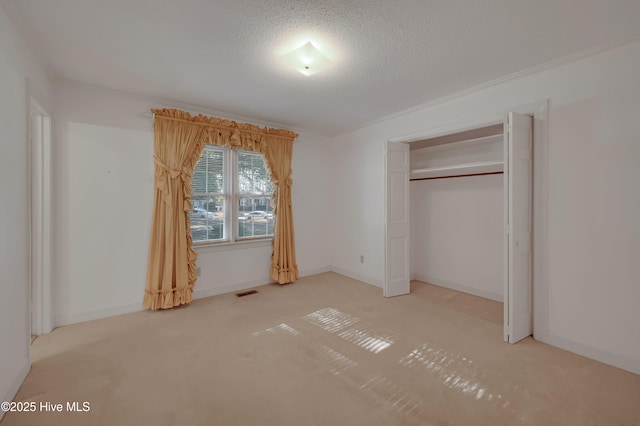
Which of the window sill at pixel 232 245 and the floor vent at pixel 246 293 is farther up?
the window sill at pixel 232 245

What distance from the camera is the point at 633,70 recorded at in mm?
2229

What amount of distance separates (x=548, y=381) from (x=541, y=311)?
802mm

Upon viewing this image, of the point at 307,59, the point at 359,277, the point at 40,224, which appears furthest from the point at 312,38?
the point at 359,277

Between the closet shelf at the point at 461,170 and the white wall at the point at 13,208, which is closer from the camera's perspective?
the white wall at the point at 13,208

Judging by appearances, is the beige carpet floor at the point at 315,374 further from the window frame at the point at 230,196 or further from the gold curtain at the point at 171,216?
the window frame at the point at 230,196

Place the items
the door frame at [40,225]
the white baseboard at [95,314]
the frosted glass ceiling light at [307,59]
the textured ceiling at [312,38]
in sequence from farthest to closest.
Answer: the white baseboard at [95,314] < the door frame at [40,225] < the frosted glass ceiling light at [307,59] < the textured ceiling at [312,38]

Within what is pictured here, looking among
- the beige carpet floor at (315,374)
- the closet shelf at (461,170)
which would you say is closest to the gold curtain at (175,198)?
the beige carpet floor at (315,374)

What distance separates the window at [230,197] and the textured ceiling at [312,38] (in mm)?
1068

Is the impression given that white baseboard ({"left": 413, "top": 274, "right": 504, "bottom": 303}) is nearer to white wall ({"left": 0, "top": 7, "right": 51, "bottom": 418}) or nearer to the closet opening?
the closet opening

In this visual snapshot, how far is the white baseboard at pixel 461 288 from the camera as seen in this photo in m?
3.79

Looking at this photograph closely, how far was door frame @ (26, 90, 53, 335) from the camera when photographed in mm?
2787

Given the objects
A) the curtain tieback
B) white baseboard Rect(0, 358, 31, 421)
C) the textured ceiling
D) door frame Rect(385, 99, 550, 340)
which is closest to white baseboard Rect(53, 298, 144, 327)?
white baseboard Rect(0, 358, 31, 421)

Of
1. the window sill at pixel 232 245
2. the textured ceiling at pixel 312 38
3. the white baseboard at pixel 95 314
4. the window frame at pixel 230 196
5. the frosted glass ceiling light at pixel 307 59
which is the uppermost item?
the textured ceiling at pixel 312 38

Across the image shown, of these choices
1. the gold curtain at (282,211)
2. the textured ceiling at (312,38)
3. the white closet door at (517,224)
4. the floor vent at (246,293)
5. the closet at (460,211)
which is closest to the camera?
the textured ceiling at (312,38)
